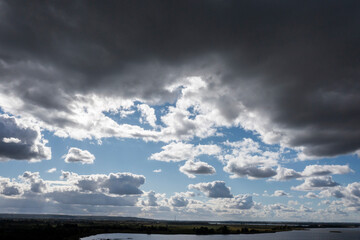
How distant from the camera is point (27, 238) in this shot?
162250mm

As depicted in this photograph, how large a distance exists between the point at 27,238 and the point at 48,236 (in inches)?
738

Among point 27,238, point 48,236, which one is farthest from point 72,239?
point 27,238

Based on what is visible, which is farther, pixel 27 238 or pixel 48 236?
pixel 48 236

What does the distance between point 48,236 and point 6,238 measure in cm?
2861

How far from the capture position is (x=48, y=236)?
17962 cm

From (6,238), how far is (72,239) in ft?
140

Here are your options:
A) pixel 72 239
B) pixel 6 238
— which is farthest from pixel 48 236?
pixel 6 238

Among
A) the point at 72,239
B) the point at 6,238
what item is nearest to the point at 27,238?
the point at 6,238

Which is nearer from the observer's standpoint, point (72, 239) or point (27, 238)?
point (27, 238)

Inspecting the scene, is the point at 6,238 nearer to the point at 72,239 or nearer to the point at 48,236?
the point at 48,236

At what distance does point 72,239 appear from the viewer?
188 metres

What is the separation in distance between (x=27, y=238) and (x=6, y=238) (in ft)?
35.6

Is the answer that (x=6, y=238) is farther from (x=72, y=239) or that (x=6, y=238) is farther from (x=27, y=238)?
(x=72, y=239)

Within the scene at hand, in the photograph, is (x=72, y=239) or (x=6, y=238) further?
(x=72, y=239)
